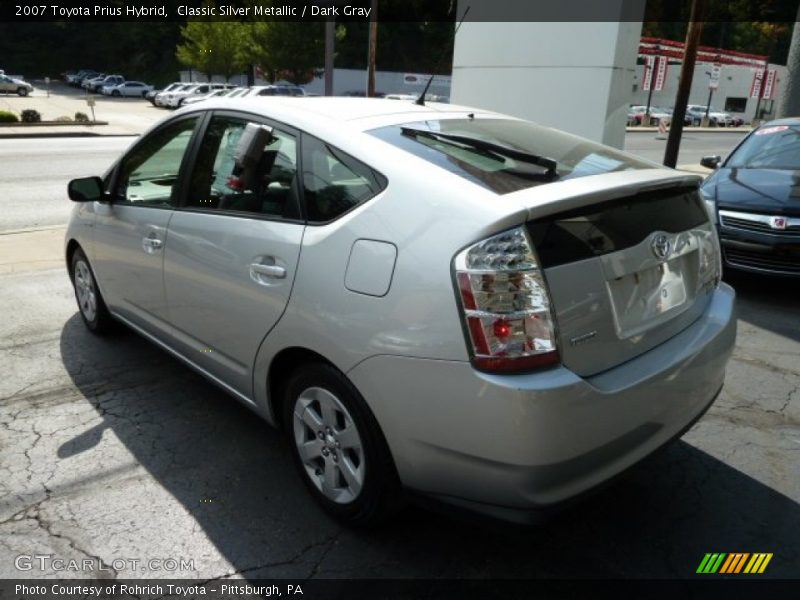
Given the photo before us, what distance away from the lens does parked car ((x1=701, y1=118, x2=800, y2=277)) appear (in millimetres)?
5543

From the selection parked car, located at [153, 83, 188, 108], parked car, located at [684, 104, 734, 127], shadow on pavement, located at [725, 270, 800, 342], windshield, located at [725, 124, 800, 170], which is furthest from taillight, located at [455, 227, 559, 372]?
parked car, located at [684, 104, 734, 127]

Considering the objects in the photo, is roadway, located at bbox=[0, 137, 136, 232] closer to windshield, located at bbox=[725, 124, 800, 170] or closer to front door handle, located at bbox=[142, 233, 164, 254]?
front door handle, located at bbox=[142, 233, 164, 254]

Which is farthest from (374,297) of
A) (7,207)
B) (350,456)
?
(7,207)

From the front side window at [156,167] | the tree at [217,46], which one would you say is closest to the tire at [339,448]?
the front side window at [156,167]

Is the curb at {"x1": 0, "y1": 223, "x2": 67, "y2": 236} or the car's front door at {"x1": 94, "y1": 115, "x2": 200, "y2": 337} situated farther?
the curb at {"x1": 0, "y1": 223, "x2": 67, "y2": 236}

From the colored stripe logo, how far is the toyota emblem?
1162 millimetres

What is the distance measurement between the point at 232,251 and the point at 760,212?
4.79 metres

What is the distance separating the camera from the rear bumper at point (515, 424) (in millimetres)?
2039

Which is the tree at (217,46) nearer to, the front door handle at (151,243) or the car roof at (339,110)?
the front door handle at (151,243)

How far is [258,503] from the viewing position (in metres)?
2.81

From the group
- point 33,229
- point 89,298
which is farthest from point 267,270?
point 33,229

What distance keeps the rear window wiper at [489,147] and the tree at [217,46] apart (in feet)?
164

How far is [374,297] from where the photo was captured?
2240 millimetres

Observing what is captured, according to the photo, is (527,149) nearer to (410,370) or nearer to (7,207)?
(410,370)
